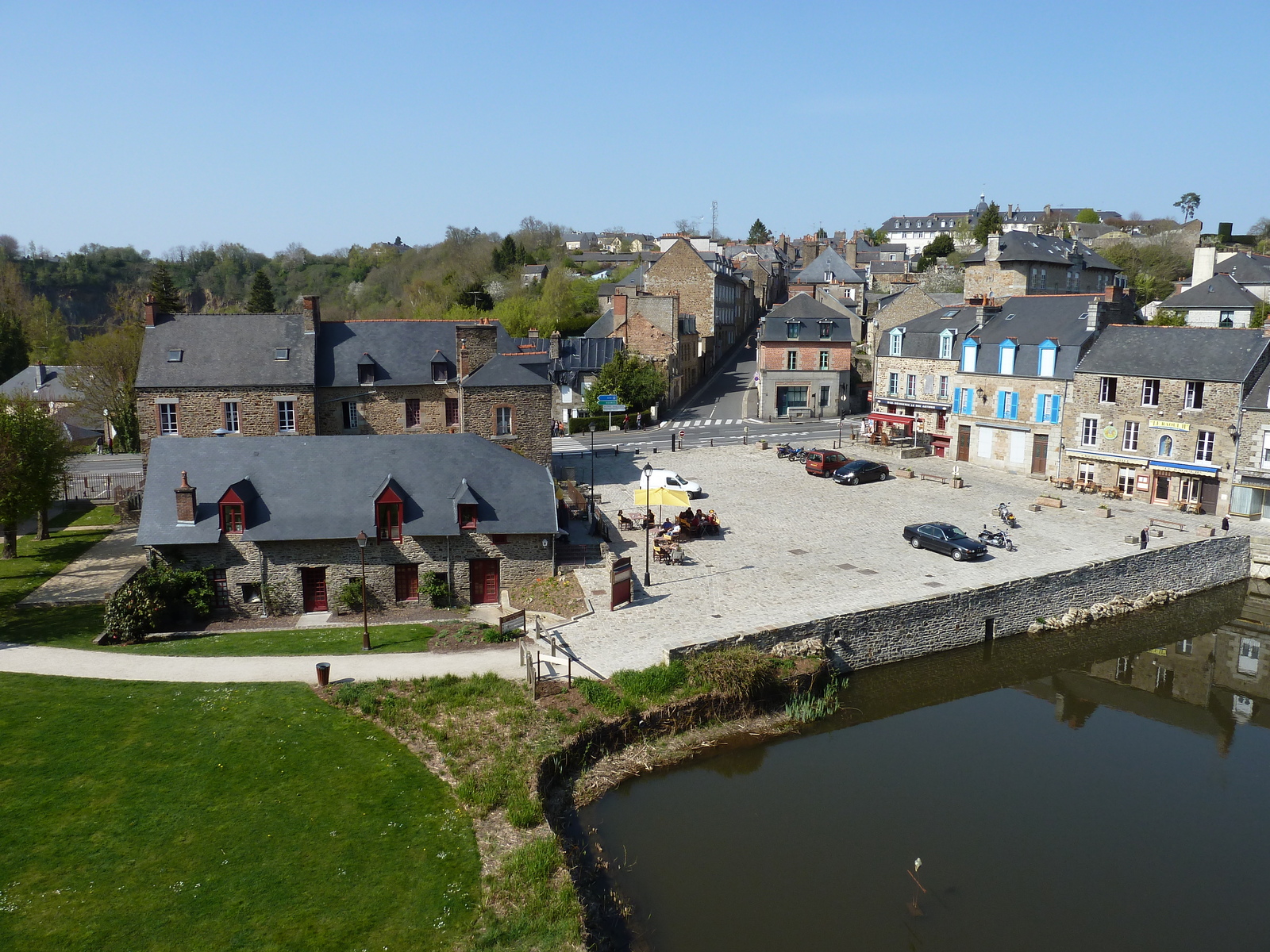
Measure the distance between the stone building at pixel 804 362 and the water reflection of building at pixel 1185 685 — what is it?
28.6m

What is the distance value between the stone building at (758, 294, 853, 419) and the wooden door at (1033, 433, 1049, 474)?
16.6m

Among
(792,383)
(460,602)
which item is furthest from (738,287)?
(460,602)

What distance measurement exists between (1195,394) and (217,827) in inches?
1279

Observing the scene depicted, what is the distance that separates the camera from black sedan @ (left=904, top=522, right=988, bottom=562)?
25094 mm

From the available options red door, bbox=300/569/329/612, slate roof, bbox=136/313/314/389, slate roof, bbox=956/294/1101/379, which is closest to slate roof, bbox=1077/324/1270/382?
slate roof, bbox=956/294/1101/379

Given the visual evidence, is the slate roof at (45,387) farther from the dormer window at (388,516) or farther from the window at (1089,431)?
the window at (1089,431)

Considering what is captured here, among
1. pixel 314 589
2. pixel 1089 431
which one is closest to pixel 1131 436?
pixel 1089 431

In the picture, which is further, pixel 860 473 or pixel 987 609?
pixel 860 473

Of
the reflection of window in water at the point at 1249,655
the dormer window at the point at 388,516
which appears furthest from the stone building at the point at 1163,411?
the dormer window at the point at 388,516

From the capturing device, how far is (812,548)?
85.4 ft

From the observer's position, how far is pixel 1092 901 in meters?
13.4

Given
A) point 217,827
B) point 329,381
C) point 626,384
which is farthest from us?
point 626,384

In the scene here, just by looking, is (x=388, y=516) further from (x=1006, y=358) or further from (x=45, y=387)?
(x=45, y=387)

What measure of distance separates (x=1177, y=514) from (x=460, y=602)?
2508cm
